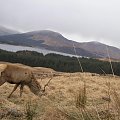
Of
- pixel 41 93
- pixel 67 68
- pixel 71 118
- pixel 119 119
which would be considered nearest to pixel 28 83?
pixel 41 93

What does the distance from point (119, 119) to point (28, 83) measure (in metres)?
10.6

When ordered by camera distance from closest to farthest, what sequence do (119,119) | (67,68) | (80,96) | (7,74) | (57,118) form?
(119,119) < (57,118) < (80,96) < (7,74) < (67,68)

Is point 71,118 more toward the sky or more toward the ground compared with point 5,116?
more toward the sky

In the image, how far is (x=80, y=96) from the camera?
7.75 metres

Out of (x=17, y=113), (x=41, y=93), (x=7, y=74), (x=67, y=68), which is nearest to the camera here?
(x=17, y=113)

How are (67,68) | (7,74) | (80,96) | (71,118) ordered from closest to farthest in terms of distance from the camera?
(71,118) → (80,96) → (7,74) → (67,68)

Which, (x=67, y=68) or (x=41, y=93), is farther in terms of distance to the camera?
(x=67, y=68)

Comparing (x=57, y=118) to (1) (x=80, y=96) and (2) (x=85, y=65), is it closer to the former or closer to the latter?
(1) (x=80, y=96)

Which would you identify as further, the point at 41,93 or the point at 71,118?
the point at 41,93

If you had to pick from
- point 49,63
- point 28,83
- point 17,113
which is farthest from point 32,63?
point 17,113

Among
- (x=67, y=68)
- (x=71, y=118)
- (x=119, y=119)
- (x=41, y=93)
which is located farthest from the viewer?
(x=67, y=68)

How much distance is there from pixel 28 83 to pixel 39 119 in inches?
275

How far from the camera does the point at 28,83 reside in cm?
1486

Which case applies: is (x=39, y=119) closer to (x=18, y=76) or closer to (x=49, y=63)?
(x=18, y=76)
